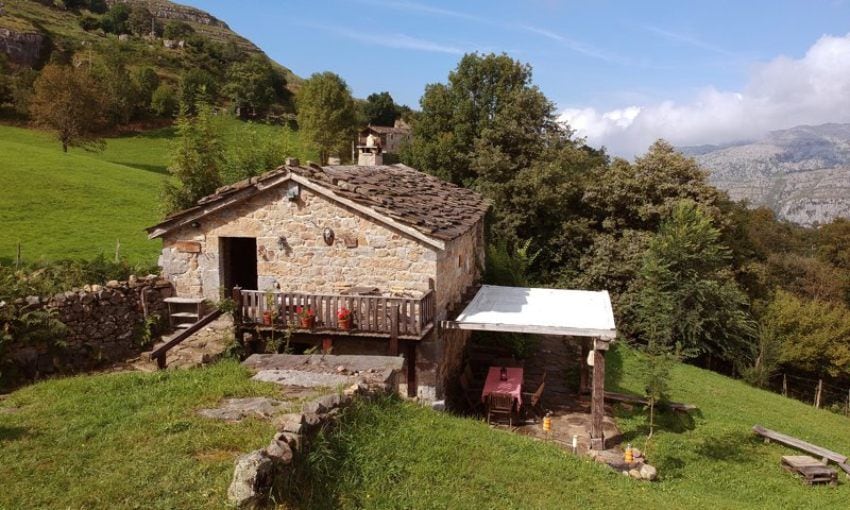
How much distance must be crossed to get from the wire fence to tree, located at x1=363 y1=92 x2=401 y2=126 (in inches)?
2477

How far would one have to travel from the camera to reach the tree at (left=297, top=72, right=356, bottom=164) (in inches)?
1999

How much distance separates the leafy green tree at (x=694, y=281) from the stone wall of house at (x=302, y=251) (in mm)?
12831

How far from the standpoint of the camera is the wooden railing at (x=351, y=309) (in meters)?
12.5

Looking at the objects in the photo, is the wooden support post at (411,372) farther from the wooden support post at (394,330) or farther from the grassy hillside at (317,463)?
the grassy hillside at (317,463)

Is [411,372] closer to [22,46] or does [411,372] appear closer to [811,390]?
[811,390]

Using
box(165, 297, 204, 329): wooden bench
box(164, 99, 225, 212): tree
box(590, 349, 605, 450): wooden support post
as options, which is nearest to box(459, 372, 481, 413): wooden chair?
box(590, 349, 605, 450): wooden support post

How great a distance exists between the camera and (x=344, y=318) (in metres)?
12.5

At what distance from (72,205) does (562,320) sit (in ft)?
77.8

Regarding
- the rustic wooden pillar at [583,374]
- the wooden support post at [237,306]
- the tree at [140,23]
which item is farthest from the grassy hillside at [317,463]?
the tree at [140,23]

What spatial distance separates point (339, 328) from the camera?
12664 millimetres

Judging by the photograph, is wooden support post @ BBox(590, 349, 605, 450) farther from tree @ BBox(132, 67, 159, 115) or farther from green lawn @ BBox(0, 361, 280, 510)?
tree @ BBox(132, 67, 159, 115)

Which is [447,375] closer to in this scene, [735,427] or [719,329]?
[735,427]

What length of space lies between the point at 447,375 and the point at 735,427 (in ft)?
25.8

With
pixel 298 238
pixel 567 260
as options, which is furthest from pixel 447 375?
pixel 567 260
